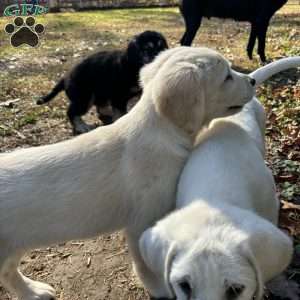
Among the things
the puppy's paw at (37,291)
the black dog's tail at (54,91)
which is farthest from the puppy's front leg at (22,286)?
the black dog's tail at (54,91)

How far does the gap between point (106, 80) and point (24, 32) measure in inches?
202

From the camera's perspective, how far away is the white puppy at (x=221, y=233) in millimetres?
1778

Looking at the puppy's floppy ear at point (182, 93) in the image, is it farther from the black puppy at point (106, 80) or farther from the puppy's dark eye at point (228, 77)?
the black puppy at point (106, 80)

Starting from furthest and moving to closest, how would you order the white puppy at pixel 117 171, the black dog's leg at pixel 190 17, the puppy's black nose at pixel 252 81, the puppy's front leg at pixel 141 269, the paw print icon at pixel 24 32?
the paw print icon at pixel 24 32 < the black dog's leg at pixel 190 17 < the puppy's black nose at pixel 252 81 < the puppy's front leg at pixel 141 269 < the white puppy at pixel 117 171

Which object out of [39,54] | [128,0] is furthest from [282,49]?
[128,0]

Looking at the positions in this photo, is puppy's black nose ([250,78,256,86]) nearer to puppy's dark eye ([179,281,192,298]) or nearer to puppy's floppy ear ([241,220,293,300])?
puppy's floppy ear ([241,220,293,300])

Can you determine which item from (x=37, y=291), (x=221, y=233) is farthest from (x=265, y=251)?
(x=37, y=291)

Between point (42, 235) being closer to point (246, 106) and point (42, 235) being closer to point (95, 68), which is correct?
point (246, 106)

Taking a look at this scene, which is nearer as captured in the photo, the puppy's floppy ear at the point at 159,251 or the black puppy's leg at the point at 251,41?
the puppy's floppy ear at the point at 159,251

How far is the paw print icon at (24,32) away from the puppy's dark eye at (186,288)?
7.68m

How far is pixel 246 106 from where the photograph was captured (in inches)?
129

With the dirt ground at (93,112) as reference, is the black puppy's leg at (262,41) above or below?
above

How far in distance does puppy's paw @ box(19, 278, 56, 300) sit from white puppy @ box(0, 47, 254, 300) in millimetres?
192

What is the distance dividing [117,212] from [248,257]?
112 centimetres
